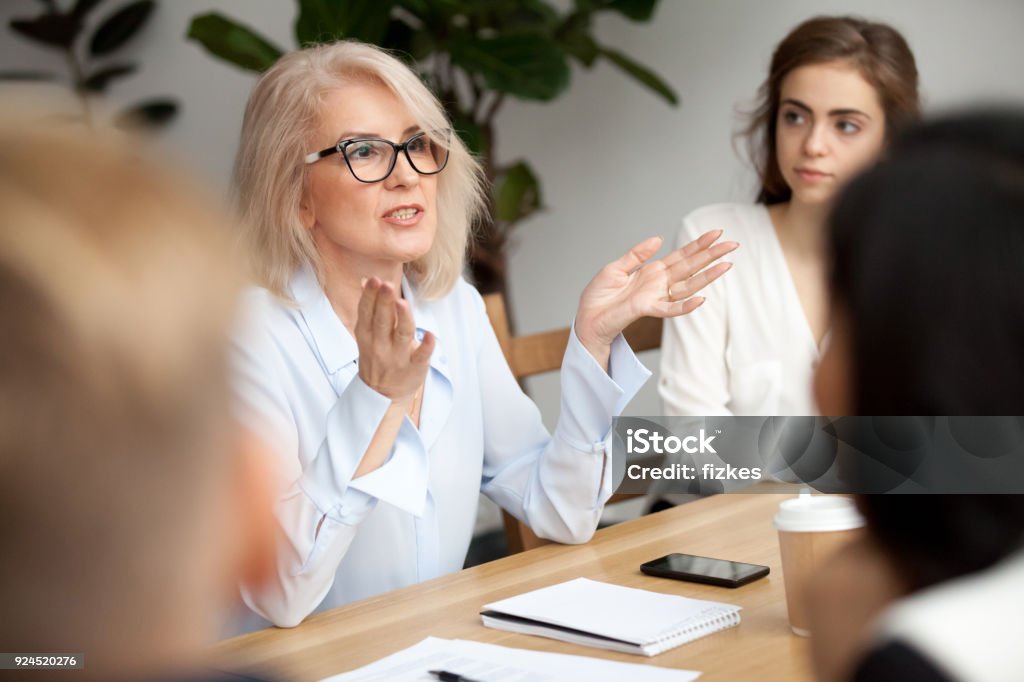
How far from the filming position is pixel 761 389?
2.19 metres

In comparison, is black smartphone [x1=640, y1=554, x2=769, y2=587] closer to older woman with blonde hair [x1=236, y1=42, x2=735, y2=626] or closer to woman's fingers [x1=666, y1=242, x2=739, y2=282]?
older woman with blonde hair [x1=236, y1=42, x2=735, y2=626]

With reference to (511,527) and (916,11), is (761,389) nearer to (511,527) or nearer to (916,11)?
(511,527)

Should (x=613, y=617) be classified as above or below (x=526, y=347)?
below

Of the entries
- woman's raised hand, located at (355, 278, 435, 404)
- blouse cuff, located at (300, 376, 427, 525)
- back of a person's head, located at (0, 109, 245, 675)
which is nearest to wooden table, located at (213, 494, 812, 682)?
blouse cuff, located at (300, 376, 427, 525)

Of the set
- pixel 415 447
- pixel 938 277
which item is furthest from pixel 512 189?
pixel 938 277

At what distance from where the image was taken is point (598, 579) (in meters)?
1.36

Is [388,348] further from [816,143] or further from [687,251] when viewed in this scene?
[816,143]

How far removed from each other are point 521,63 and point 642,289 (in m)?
1.76

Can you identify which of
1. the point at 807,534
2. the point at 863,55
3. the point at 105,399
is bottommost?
the point at 807,534

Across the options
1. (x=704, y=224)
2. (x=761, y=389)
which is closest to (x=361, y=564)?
(x=761, y=389)

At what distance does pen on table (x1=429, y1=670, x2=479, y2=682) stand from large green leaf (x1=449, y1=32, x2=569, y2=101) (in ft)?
7.66

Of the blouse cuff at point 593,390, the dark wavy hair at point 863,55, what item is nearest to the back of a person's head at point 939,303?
the blouse cuff at point 593,390

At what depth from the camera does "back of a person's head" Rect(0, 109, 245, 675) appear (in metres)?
0.41

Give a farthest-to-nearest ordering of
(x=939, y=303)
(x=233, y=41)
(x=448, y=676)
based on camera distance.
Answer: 1. (x=233, y=41)
2. (x=448, y=676)
3. (x=939, y=303)
